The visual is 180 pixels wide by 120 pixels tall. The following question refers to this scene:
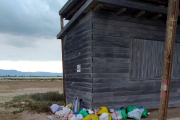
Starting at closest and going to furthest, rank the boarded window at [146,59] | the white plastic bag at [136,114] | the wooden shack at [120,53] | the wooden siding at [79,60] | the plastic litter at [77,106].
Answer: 1. the white plastic bag at [136,114]
2. the wooden shack at [120,53]
3. the wooden siding at [79,60]
4. the plastic litter at [77,106]
5. the boarded window at [146,59]

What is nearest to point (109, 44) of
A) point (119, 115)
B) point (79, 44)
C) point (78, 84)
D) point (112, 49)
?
point (112, 49)

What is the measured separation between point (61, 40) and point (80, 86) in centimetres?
337

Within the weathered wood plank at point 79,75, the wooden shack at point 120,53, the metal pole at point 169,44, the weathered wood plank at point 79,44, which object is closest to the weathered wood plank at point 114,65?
the wooden shack at point 120,53

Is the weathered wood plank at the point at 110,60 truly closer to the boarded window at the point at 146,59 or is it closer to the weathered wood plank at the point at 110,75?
the boarded window at the point at 146,59

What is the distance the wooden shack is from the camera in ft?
17.5

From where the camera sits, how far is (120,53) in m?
5.70

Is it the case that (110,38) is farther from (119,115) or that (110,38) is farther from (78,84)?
(119,115)

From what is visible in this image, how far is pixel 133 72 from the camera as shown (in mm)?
5902

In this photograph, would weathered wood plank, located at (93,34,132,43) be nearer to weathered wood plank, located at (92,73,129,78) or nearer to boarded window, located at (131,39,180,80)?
boarded window, located at (131,39,180,80)

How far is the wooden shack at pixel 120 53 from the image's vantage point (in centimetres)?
534

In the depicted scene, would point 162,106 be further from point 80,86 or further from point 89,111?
point 80,86

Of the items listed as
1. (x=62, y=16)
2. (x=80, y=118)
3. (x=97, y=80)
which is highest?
(x=62, y=16)

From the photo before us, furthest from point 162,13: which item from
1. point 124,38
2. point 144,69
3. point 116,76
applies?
point 116,76

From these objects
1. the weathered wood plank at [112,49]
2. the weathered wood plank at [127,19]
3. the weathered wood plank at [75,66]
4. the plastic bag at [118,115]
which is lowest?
the plastic bag at [118,115]
